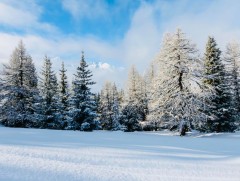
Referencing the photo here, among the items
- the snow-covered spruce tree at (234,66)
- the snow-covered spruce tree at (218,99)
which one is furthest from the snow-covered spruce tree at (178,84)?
the snow-covered spruce tree at (234,66)

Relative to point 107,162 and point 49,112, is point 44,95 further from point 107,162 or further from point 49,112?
point 107,162

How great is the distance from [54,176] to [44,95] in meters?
31.5

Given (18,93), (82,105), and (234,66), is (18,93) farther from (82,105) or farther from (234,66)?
(234,66)

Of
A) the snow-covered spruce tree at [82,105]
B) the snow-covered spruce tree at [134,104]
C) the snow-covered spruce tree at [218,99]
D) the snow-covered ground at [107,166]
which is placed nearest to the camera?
the snow-covered ground at [107,166]

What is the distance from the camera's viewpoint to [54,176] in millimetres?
6418

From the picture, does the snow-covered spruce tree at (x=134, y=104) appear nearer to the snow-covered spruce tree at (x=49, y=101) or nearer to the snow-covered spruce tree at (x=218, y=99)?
the snow-covered spruce tree at (x=49, y=101)

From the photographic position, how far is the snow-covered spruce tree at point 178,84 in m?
25.7

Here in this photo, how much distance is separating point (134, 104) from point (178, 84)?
19342mm

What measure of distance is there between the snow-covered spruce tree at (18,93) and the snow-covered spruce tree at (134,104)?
14107mm

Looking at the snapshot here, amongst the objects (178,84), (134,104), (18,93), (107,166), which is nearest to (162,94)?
(178,84)

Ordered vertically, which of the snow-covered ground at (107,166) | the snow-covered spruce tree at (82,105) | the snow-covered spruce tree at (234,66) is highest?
the snow-covered spruce tree at (234,66)

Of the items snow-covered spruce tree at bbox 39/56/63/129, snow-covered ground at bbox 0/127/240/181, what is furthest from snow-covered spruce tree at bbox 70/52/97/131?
snow-covered ground at bbox 0/127/240/181

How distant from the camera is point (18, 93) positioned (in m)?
33.6

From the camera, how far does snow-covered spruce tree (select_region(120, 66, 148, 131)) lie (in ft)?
140
